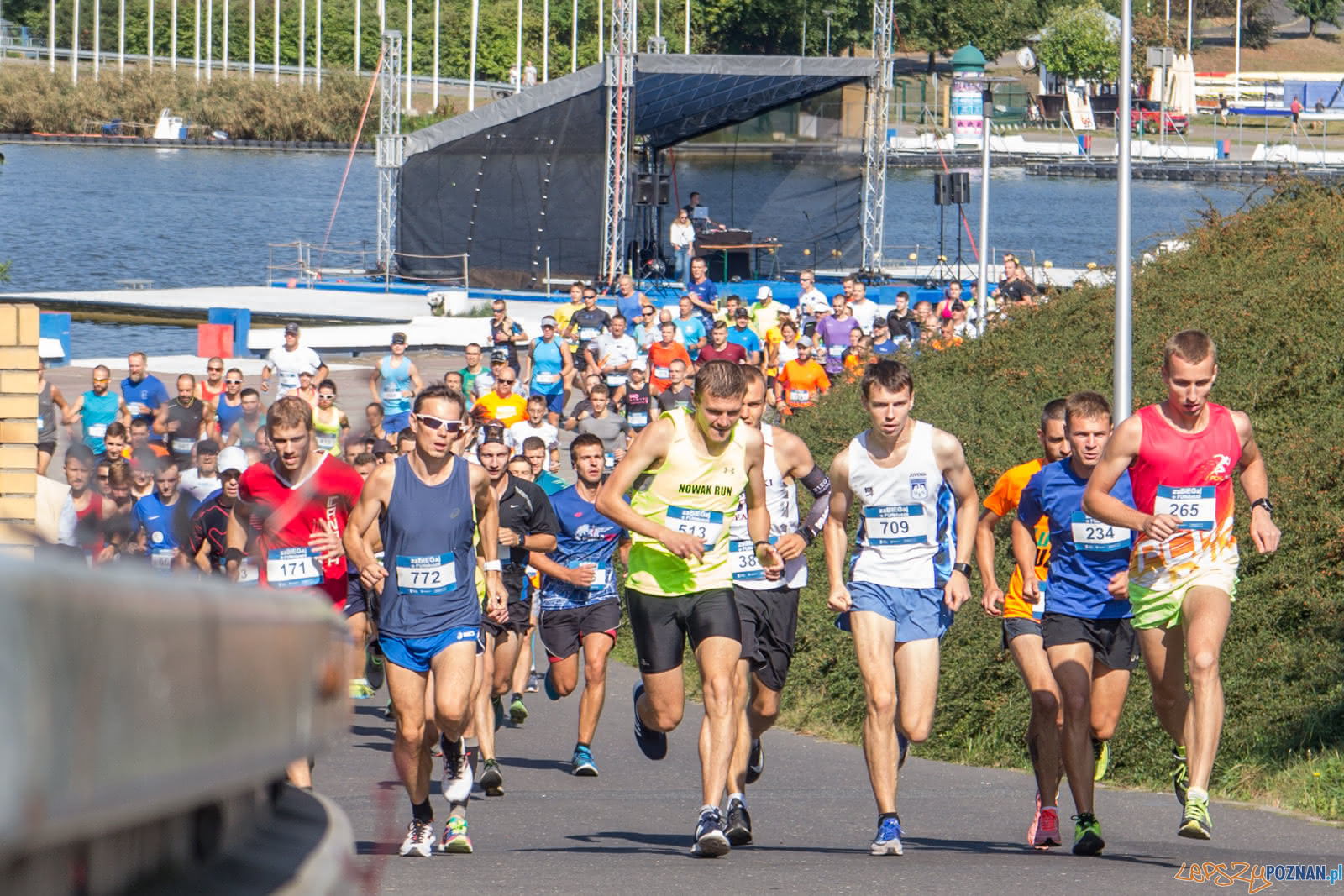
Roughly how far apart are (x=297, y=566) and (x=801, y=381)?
1347 cm

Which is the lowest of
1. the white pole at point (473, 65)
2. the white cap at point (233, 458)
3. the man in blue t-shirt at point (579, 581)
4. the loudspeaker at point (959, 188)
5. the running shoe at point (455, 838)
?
the running shoe at point (455, 838)

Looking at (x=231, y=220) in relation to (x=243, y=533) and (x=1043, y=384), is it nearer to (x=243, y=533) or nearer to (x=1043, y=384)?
(x=1043, y=384)

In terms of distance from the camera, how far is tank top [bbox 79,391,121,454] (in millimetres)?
17984

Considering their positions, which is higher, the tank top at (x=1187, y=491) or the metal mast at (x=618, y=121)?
the metal mast at (x=618, y=121)

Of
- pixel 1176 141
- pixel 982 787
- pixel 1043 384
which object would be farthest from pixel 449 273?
pixel 1176 141

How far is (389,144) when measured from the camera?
40.5 meters

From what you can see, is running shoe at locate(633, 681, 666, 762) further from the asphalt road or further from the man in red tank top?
the man in red tank top

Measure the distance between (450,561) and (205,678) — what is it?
5.93 m

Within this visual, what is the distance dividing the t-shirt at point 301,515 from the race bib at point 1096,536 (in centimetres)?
322

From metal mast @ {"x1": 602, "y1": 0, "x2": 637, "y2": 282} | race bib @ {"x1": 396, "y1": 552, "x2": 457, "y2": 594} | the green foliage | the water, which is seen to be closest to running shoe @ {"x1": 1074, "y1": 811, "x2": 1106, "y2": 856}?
the green foliage

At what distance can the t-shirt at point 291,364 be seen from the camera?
20.5 meters

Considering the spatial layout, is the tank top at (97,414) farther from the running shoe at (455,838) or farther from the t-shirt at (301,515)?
the running shoe at (455,838)

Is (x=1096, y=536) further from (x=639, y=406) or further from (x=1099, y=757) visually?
(x=639, y=406)

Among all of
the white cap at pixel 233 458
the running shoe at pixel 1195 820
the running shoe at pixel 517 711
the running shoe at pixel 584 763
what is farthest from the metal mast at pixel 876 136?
the running shoe at pixel 1195 820
